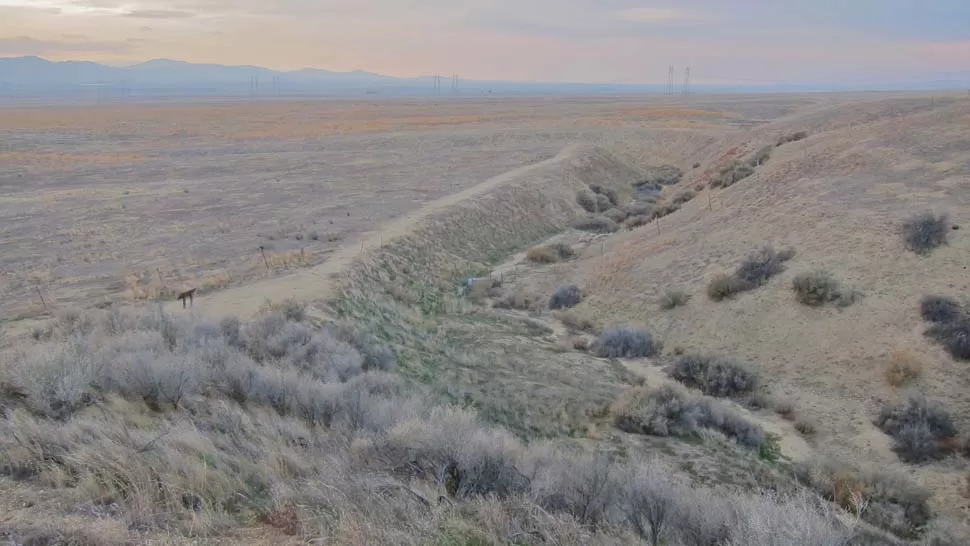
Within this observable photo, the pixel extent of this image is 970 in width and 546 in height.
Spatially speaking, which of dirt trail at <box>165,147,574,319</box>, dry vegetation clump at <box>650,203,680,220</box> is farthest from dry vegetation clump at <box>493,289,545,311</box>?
dry vegetation clump at <box>650,203,680,220</box>

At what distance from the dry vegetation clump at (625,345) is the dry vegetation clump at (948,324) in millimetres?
6023

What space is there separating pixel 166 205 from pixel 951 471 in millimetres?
33467

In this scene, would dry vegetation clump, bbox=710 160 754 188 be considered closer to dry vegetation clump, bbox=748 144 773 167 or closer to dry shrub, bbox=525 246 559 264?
dry vegetation clump, bbox=748 144 773 167

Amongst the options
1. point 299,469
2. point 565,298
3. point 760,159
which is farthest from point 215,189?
point 299,469

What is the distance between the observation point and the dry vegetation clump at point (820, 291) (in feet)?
55.0

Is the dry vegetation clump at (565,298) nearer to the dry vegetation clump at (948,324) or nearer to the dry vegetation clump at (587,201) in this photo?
the dry vegetation clump at (948,324)

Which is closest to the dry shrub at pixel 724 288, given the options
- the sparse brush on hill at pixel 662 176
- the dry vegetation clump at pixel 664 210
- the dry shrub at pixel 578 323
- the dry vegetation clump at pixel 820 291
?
the dry vegetation clump at pixel 820 291

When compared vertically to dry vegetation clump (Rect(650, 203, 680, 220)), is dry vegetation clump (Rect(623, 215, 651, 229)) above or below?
below

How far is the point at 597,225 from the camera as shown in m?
34.7

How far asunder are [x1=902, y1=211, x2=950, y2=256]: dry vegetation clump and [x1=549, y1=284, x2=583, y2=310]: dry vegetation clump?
9.19m

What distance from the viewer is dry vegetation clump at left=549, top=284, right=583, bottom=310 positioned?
68.9 ft

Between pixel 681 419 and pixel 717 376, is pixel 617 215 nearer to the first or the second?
pixel 717 376

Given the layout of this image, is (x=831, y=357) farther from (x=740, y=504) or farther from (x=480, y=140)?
→ (x=480, y=140)

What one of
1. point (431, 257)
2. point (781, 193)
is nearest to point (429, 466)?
point (431, 257)
